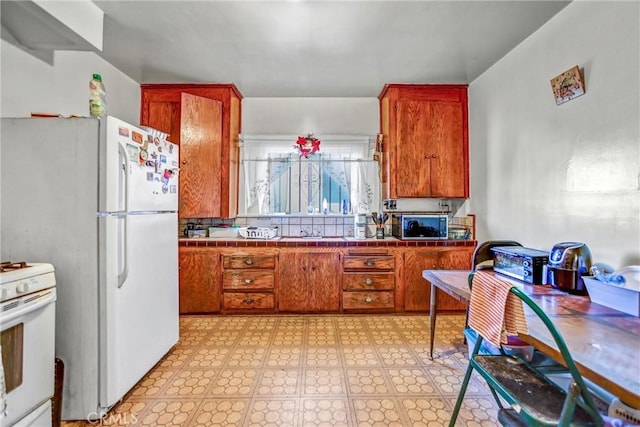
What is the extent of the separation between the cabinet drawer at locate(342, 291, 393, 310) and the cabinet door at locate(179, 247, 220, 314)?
134cm

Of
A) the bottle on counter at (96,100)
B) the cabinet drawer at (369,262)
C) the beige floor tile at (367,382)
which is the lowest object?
the beige floor tile at (367,382)

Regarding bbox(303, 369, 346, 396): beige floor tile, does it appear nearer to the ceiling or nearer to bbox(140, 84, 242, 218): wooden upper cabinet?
bbox(140, 84, 242, 218): wooden upper cabinet

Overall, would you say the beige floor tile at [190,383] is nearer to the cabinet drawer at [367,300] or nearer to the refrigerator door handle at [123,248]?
the refrigerator door handle at [123,248]

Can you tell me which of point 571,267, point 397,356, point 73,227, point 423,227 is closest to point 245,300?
point 397,356

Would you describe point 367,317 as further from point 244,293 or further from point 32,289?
point 32,289

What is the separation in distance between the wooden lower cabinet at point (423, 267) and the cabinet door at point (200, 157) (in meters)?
2.13

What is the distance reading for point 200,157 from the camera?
2.99 m

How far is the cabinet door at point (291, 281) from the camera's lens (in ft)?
9.84

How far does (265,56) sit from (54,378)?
8.63 ft

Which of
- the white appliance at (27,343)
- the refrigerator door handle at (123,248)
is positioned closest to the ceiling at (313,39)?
the refrigerator door handle at (123,248)

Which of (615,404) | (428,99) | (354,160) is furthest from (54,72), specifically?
(615,404)

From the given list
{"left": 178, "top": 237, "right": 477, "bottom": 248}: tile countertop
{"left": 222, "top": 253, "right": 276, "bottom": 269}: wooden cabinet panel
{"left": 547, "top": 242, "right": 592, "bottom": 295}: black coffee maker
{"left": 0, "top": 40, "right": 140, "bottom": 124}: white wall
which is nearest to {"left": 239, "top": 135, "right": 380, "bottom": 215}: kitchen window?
{"left": 178, "top": 237, "right": 477, "bottom": 248}: tile countertop

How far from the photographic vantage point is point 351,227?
11.5 ft

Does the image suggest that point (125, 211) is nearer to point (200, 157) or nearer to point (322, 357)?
point (200, 157)
